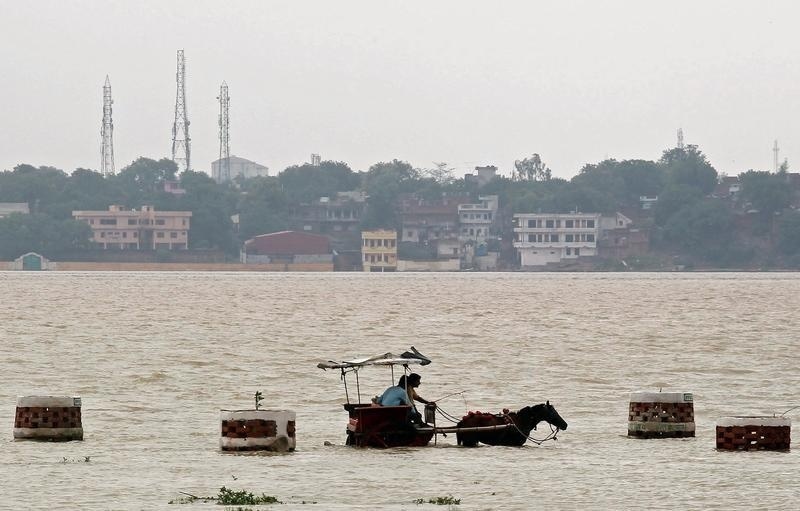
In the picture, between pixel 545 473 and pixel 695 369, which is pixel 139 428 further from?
pixel 695 369

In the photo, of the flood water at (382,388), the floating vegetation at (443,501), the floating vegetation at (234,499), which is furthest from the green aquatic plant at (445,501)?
the floating vegetation at (234,499)

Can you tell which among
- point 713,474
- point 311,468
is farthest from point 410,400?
point 713,474

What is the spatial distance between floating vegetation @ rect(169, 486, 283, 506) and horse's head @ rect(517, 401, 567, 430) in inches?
323

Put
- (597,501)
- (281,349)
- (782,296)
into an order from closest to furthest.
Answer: (597,501)
(281,349)
(782,296)

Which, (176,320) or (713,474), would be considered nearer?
(713,474)

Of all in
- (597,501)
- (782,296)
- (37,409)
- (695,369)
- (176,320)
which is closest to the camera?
(597,501)

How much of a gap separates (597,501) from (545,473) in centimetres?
349

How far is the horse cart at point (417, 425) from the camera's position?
3052cm

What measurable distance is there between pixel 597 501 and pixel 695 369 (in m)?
30.9

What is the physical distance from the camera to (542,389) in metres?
45.7

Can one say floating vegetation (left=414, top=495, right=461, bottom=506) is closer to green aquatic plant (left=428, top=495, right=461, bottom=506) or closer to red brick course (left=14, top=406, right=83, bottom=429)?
green aquatic plant (left=428, top=495, right=461, bottom=506)

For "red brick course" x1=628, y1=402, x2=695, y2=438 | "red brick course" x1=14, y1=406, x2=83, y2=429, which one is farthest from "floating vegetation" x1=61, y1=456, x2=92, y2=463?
"red brick course" x1=628, y1=402, x2=695, y2=438

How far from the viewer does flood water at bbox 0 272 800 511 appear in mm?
24828

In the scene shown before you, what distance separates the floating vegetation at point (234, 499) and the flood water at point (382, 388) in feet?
0.94
